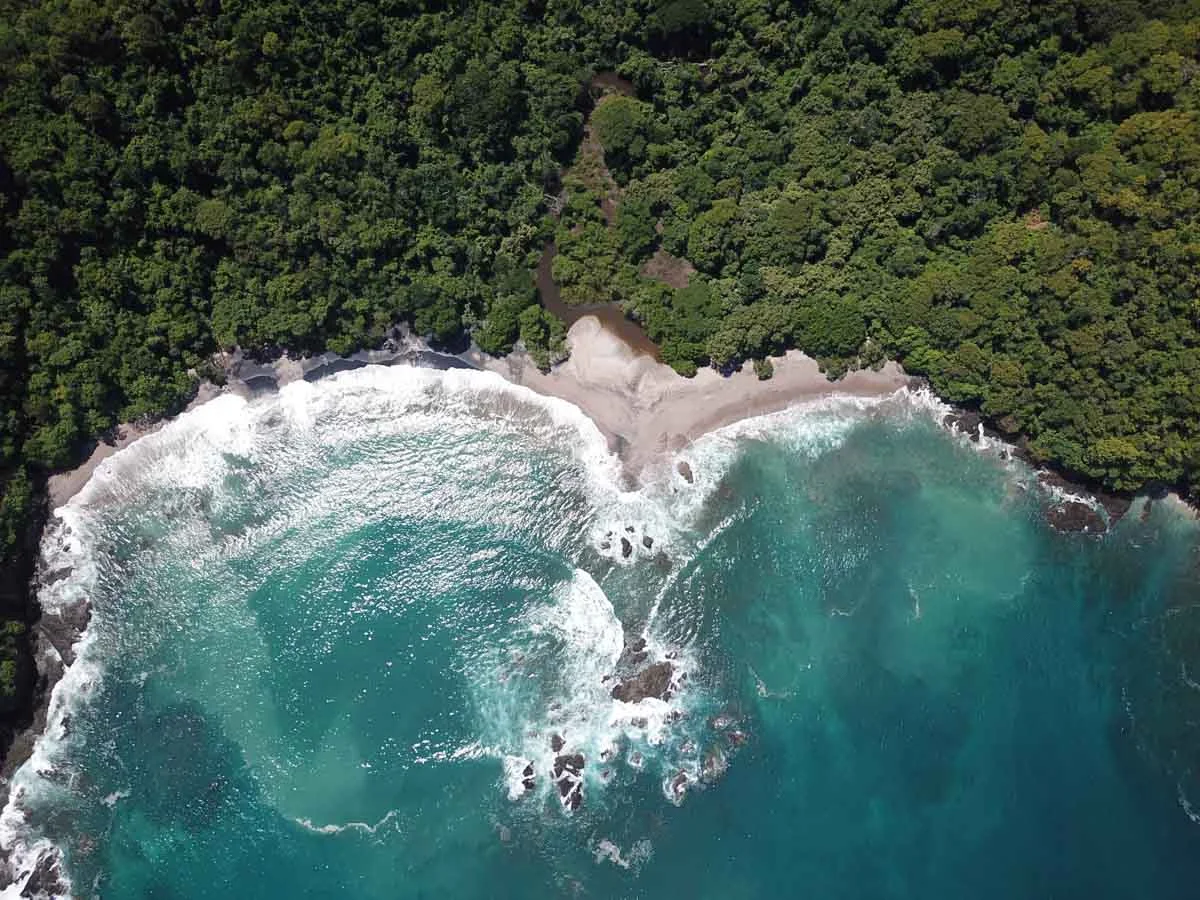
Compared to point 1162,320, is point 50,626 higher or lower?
lower

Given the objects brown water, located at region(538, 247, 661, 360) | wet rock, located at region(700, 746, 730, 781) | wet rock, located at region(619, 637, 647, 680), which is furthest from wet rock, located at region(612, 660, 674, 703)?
brown water, located at region(538, 247, 661, 360)

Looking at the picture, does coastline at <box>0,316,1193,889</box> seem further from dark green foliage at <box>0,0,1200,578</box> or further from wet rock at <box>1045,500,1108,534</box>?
dark green foliage at <box>0,0,1200,578</box>

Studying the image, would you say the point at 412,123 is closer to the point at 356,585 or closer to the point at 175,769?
the point at 356,585

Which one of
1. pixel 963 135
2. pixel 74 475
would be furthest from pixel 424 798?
pixel 963 135

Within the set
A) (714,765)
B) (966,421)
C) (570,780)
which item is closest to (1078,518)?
(966,421)

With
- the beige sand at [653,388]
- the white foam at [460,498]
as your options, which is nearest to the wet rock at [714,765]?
the white foam at [460,498]

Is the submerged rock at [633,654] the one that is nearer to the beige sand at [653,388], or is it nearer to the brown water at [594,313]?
the beige sand at [653,388]
